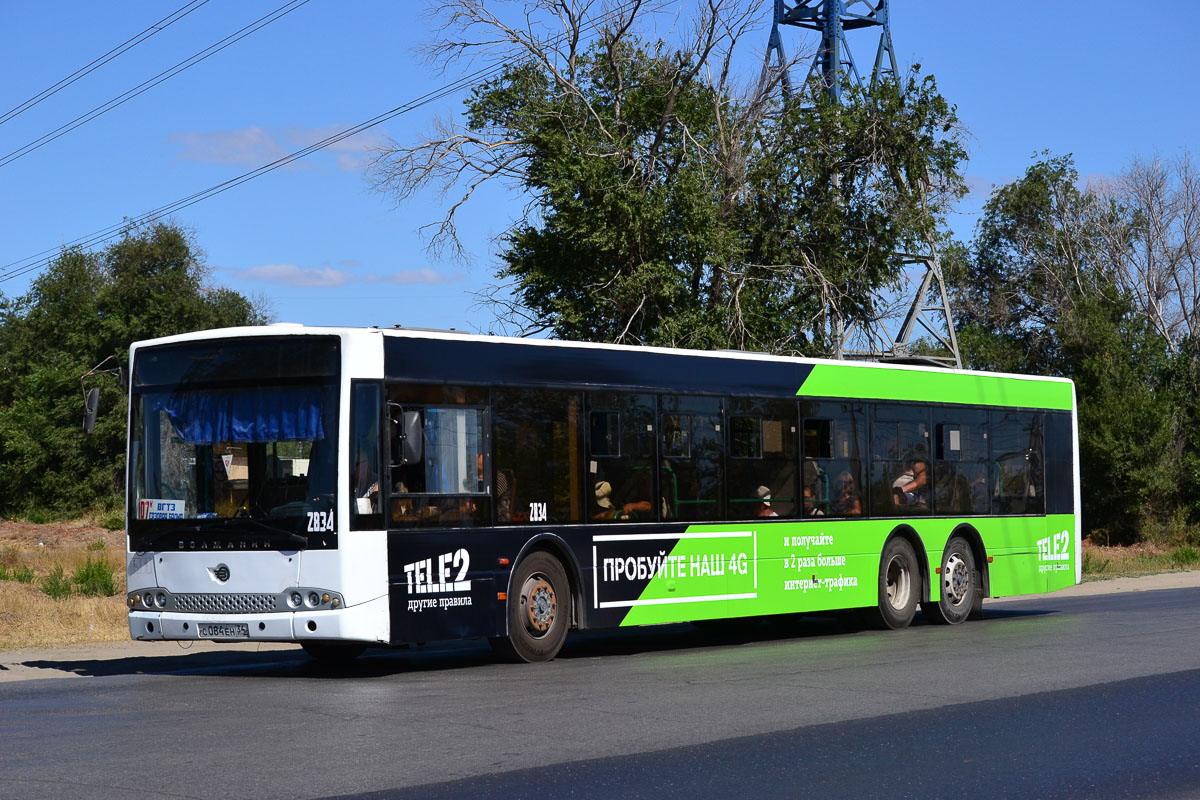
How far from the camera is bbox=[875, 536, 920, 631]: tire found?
736 inches

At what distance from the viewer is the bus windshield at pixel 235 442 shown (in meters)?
13.0

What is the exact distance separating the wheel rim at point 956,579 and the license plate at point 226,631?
32.8 ft

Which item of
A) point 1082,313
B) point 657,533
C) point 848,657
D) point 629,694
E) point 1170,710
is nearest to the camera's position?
point 1170,710

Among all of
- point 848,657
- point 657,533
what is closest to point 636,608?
point 657,533

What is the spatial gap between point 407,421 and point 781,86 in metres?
21.0

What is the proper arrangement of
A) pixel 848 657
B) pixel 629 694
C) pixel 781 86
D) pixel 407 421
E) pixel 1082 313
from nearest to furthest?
1. pixel 629 694
2. pixel 407 421
3. pixel 848 657
4. pixel 781 86
5. pixel 1082 313

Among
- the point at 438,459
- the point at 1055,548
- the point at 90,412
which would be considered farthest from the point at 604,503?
the point at 1055,548

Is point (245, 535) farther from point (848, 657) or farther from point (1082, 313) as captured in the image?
point (1082, 313)

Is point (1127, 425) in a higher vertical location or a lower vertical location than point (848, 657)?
higher

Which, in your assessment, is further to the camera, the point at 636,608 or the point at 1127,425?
the point at 1127,425

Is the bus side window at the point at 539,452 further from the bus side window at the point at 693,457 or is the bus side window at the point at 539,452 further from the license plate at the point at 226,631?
the license plate at the point at 226,631

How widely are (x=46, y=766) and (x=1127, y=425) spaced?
44.0 meters

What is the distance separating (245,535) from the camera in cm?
1304

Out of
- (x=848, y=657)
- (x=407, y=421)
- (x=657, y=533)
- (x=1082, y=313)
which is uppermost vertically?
(x=1082, y=313)
